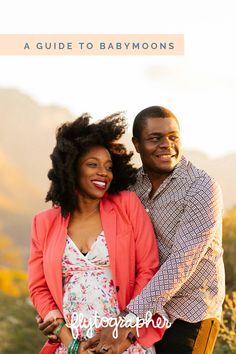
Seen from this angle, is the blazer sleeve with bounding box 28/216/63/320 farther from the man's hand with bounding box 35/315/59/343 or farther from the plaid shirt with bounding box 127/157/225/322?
the plaid shirt with bounding box 127/157/225/322

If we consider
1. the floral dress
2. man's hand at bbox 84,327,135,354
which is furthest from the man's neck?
man's hand at bbox 84,327,135,354

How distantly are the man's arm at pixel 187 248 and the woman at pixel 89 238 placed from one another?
124 millimetres

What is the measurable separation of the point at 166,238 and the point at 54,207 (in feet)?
2.17

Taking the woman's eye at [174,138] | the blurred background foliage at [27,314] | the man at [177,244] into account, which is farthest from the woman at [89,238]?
the blurred background foliage at [27,314]

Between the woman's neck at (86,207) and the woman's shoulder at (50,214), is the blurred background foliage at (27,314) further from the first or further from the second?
the woman's shoulder at (50,214)

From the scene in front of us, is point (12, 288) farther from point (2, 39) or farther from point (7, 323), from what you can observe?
point (2, 39)

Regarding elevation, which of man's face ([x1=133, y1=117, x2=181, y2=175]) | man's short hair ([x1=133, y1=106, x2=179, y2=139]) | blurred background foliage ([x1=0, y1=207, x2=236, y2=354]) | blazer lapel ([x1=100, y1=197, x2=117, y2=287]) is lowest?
blurred background foliage ([x1=0, y1=207, x2=236, y2=354])

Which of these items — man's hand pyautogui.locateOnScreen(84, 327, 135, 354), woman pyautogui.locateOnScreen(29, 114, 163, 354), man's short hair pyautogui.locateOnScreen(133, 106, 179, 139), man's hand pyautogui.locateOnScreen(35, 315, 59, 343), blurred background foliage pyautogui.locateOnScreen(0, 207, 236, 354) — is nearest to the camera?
man's hand pyautogui.locateOnScreen(84, 327, 135, 354)

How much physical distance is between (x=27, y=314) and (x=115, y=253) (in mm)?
4461

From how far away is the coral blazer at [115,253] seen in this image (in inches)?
147

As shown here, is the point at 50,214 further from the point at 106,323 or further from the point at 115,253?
the point at 106,323

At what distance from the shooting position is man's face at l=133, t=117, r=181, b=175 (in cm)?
388

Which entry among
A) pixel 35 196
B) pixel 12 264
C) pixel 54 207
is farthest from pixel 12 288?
pixel 54 207

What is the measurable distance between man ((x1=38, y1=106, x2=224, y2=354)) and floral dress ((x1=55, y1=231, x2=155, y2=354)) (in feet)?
0.32
